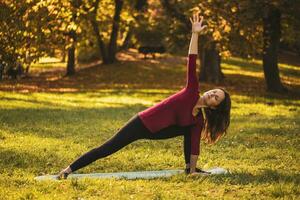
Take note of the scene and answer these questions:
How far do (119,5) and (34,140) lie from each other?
30077 millimetres

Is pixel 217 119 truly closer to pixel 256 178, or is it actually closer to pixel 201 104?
pixel 201 104

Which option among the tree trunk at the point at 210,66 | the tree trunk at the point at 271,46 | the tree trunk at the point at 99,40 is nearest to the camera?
the tree trunk at the point at 271,46

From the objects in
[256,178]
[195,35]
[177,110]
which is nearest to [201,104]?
[177,110]

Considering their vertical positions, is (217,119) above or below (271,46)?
below

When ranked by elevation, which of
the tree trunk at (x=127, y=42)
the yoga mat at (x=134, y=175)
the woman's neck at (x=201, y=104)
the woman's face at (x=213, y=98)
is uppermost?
the tree trunk at (x=127, y=42)

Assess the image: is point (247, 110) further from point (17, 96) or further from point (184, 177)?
point (184, 177)

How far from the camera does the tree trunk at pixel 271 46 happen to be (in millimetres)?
28797

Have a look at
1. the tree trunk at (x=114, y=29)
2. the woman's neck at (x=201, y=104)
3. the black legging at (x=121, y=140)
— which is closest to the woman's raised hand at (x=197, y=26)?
the woman's neck at (x=201, y=104)

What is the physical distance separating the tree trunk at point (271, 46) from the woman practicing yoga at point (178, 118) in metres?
20.4

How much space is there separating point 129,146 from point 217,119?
473 cm

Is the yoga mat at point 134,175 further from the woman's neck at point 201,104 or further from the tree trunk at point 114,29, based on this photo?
Answer: the tree trunk at point 114,29

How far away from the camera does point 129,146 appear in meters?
13.1

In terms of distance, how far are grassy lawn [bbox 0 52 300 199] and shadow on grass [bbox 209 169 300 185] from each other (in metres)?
0.02

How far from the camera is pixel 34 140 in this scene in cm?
1367
